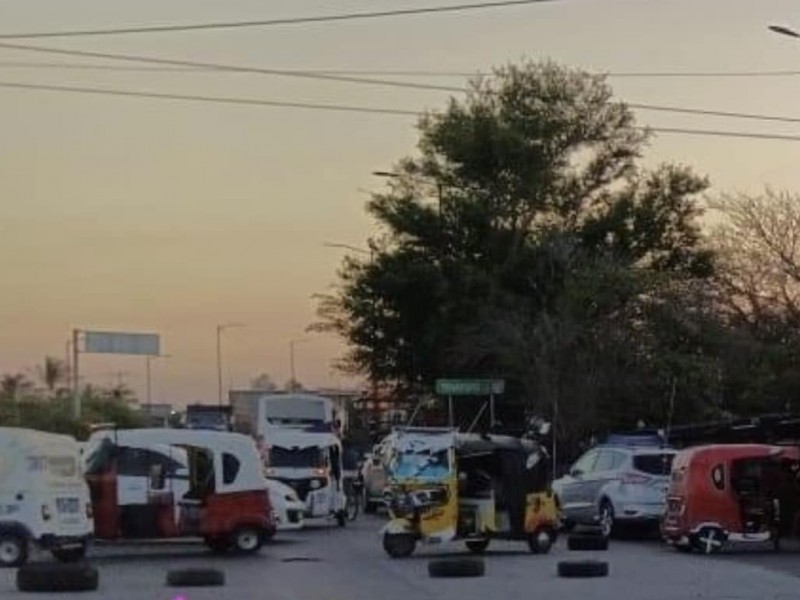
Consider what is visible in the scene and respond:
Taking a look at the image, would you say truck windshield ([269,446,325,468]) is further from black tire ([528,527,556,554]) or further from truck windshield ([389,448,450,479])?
truck windshield ([389,448,450,479])

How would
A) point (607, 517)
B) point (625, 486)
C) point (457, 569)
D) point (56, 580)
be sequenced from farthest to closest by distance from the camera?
1. point (607, 517)
2. point (625, 486)
3. point (457, 569)
4. point (56, 580)

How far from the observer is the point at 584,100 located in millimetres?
67812

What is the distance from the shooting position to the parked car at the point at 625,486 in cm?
3384

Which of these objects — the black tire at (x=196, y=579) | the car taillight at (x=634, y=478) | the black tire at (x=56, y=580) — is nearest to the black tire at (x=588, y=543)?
the car taillight at (x=634, y=478)

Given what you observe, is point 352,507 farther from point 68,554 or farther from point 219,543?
point 68,554

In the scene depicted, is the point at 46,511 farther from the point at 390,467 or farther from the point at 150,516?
the point at 390,467

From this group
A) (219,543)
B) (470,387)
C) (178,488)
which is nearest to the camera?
(178,488)

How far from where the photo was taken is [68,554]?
2773cm

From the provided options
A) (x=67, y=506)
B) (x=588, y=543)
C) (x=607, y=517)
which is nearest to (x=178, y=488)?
(x=67, y=506)

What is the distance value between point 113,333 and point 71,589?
224ft

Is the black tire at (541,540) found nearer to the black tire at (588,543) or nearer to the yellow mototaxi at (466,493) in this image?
the yellow mototaxi at (466,493)

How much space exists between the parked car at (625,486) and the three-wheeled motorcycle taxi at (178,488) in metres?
7.49

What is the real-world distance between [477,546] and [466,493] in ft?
3.67

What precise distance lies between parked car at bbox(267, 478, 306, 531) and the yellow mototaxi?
4.81 m
